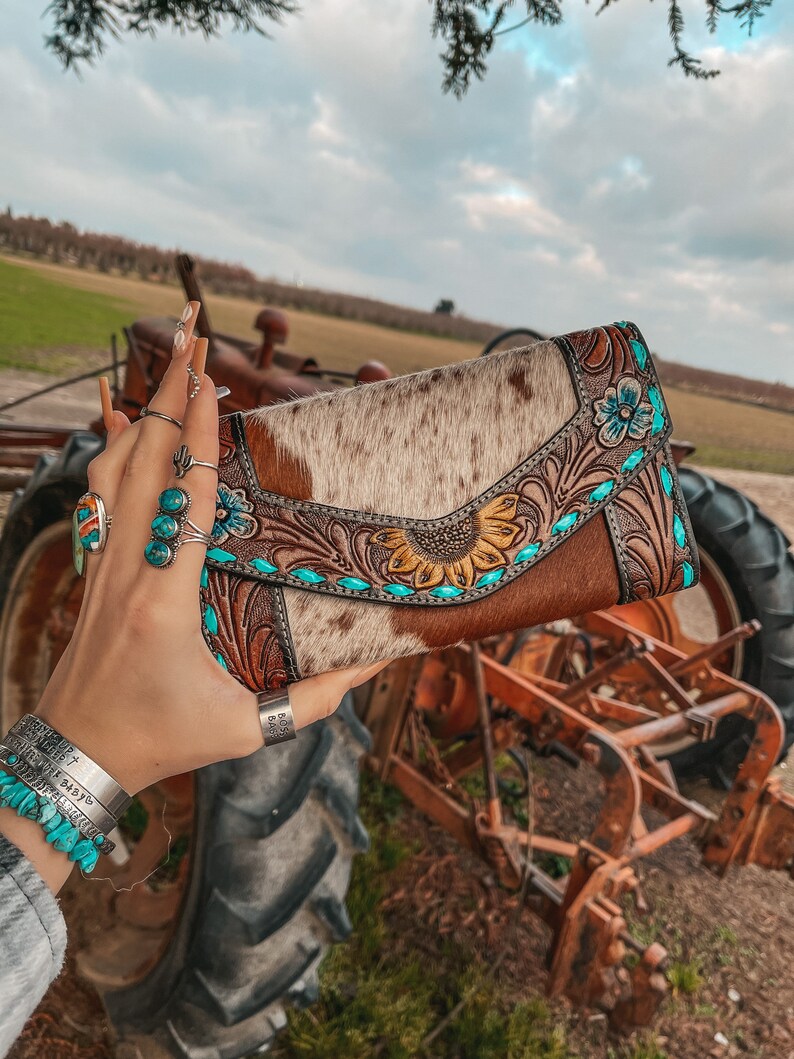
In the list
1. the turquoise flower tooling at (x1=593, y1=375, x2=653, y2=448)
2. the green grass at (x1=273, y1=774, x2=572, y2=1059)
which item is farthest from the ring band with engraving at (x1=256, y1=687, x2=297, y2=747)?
the green grass at (x1=273, y1=774, x2=572, y2=1059)

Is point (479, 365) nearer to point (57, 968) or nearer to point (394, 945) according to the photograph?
point (57, 968)

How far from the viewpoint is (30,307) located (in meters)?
20.6

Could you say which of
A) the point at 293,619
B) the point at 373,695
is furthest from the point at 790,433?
the point at 293,619

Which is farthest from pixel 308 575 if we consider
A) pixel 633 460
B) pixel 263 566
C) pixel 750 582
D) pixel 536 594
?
pixel 750 582

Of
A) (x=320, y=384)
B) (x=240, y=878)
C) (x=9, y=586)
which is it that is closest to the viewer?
(x=240, y=878)

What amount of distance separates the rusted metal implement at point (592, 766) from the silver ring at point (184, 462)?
5.41ft

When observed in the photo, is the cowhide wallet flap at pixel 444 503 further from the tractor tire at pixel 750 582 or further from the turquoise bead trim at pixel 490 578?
the tractor tire at pixel 750 582

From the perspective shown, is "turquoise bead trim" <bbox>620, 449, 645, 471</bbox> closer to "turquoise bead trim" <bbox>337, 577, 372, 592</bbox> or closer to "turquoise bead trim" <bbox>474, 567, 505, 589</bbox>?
"turquoise bead trim" <bbox>474, 567, 505, 589</bbox>

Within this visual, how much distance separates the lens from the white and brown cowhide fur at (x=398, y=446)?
30.5 inches

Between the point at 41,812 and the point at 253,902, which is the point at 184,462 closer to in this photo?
the point at 41,812

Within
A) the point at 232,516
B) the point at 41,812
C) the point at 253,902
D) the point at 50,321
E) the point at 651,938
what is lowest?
the point at 651,938

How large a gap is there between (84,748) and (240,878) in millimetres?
905

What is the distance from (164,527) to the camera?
626 millimetres

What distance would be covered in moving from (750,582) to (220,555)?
2994 millimetres
